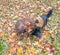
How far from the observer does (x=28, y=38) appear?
752 centimetres

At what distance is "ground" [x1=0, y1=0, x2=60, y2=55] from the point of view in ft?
20.9

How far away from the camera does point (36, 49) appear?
21.5 ft

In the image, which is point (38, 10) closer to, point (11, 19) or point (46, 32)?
point (11, 19)

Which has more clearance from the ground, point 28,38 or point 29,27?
point 29,27

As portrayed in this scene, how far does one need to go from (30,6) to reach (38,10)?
0.82 m

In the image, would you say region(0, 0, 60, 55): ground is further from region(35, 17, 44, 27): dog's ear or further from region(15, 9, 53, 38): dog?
region(35, 17, 44, 27): dog's ear

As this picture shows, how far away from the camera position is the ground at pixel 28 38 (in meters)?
6.39

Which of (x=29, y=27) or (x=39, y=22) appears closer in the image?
(x=29, y=27)

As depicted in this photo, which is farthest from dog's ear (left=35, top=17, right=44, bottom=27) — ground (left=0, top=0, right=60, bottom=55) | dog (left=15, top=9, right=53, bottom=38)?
ground (left=0, top=0, right=60, bottom=55)

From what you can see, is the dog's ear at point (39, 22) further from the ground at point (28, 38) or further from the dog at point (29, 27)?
the ground at point (28, 38)

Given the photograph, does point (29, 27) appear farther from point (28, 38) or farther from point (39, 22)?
point (39, 22)

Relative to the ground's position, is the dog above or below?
above

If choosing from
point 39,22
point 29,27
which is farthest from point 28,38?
point 39,22

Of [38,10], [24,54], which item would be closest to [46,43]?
[24,54]
